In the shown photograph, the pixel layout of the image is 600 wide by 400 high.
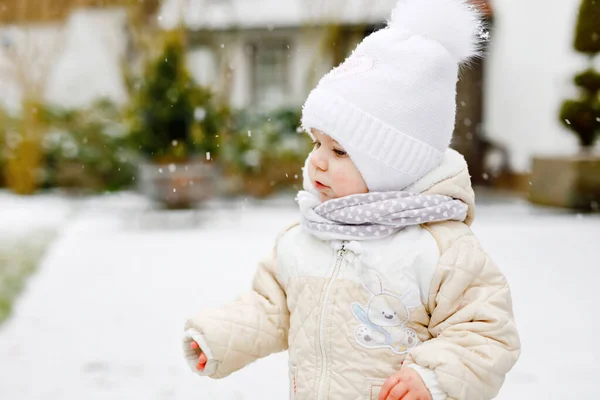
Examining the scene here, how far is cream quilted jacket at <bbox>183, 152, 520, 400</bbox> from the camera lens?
1.21 m

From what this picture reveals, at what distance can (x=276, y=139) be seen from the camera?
33.7ft

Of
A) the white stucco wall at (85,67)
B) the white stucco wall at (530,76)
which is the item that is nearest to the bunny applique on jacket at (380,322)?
the white stucco wall at (530,76)

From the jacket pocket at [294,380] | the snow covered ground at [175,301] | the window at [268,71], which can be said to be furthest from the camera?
the window at [268,71]

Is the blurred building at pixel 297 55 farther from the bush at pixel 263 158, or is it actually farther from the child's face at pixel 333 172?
the child's face at pixel 333 172

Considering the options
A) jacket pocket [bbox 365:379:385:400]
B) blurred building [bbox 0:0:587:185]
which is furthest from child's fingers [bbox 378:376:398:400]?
blurred building [bbox 0:0:587:185]

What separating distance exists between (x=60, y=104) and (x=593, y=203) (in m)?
9.03

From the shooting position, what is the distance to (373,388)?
1317 mm

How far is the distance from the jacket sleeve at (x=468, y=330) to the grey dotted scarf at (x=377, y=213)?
0.08 m

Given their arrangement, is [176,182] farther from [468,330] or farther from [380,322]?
[468,330]

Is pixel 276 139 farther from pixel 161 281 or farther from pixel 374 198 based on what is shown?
pixel 374 198

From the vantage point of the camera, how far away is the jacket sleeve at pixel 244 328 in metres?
1.43

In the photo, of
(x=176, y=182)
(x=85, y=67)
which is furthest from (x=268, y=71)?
(x=176, y=182)

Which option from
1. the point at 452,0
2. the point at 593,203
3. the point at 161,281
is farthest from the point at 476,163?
the point at 452,0

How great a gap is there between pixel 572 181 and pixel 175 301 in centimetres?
546
